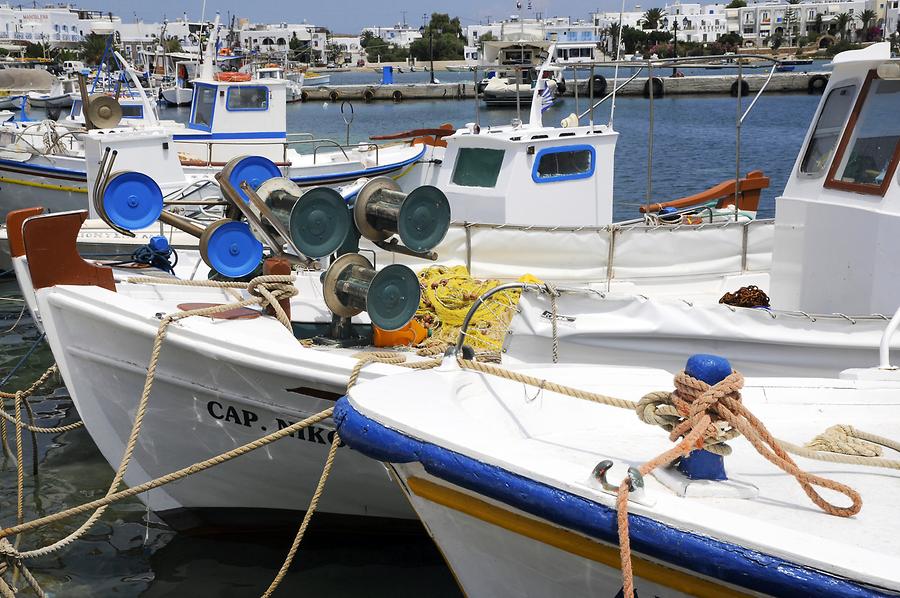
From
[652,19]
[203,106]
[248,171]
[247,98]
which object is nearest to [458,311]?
[248,171]

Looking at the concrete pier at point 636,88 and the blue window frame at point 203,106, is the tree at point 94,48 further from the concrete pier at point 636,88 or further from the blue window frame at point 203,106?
the blue window frame at point 203,106

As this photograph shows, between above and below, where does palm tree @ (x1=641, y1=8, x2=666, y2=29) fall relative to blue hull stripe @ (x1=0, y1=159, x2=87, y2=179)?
above

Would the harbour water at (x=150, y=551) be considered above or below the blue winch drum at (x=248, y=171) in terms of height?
below

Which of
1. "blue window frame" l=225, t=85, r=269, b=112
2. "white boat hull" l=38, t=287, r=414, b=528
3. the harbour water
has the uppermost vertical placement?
"blue window frame" l=225, t=85, r=269, b=112

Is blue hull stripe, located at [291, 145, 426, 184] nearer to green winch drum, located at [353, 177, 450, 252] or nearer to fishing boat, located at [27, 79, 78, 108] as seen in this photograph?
green winch drum, located at [353, 177, 450, 252]

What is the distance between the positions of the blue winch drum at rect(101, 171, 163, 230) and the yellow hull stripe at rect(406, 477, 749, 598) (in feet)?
14.0

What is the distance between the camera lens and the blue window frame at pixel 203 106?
19359 millimetres

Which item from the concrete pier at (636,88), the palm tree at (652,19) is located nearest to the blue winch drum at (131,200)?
the concrete pier at (636,88)

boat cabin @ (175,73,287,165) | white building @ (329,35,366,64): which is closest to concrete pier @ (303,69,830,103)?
boat cabin @ (175,73,287,165)

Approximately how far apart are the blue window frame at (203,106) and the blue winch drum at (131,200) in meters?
12.5

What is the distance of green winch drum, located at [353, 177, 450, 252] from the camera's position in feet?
20.3

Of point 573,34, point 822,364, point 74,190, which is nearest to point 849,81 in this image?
point 822,364

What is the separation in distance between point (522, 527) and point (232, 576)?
11.5ft

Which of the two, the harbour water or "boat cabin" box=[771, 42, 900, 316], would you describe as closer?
"boat cabin" box=[771, 42, 900, 316]
